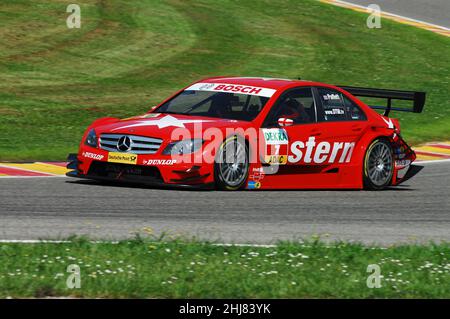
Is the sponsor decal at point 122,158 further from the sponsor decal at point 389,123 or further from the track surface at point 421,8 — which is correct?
the track surface at point 421,8

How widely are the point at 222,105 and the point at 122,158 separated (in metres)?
1.63

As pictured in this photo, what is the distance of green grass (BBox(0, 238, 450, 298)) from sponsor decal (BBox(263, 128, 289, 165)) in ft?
11.2

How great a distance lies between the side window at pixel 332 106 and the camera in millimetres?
14031

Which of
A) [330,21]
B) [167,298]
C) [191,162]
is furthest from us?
[330,21]

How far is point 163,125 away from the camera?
12.9 meters

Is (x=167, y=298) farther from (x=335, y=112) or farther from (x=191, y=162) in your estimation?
(x=335, y=112)

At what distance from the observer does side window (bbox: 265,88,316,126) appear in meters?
13.5

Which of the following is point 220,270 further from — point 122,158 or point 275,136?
point 275,136

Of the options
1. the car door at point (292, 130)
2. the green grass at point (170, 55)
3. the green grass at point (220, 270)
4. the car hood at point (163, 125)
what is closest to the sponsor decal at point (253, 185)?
the car door at point (292, 130)

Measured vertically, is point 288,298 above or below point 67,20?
above

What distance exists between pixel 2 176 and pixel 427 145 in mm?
7879

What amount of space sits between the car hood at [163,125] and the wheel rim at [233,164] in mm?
275

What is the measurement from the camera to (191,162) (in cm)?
1249
